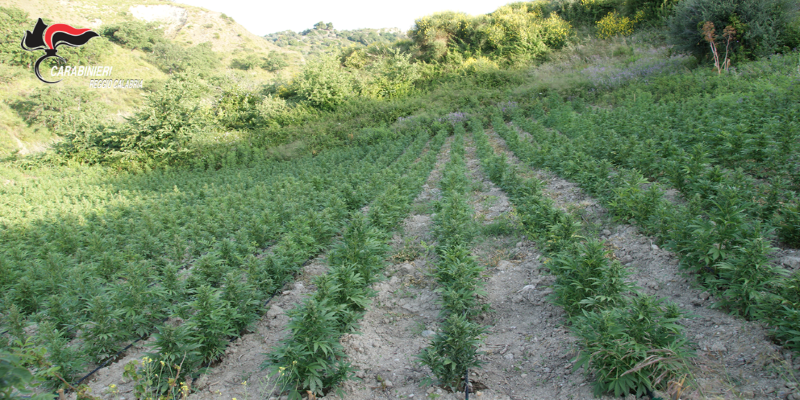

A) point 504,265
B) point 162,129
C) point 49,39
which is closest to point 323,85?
point 162,129

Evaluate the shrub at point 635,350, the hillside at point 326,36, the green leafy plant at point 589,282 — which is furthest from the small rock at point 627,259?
the hillside at point 326,36

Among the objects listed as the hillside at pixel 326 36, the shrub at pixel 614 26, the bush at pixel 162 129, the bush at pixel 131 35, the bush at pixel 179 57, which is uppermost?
the hillside at pixel 326 36

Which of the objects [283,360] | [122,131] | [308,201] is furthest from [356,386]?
[122,131]

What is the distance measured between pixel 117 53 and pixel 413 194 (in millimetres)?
52124

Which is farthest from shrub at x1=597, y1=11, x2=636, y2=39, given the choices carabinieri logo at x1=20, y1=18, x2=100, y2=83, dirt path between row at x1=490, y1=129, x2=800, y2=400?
carabinieri logo at x1=20, y1=18, x2=100, y2=83

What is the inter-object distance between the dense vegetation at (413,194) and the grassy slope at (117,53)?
978cm

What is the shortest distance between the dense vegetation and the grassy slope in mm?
9780

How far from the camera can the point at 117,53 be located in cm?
4428

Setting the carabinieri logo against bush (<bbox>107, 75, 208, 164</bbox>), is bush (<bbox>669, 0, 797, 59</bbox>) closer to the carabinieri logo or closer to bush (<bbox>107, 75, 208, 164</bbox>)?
bush (<bbox>107, 75, 208, 164</bbox>)

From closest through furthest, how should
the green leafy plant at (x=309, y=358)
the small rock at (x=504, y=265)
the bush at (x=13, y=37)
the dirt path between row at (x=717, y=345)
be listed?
the dirt path between row at (x=717, y=345), the green leafy plant at (x=309, y=358), the small rock at (x=504, y=265), the bush at (x=13, y=37)

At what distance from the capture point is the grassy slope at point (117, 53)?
2992 cm

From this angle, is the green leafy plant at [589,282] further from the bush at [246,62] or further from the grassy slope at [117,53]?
the bush at [246,62]

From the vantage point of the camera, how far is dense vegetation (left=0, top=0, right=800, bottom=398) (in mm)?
→ 3318

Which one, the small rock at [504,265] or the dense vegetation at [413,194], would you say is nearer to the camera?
the dense vegetation at [413,194]
